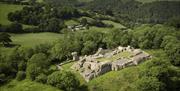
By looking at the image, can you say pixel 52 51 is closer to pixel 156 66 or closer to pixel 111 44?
pixel 111 44

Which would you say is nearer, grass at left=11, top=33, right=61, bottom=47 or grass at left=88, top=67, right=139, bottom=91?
grass at left=88, top=67, right=139, bottom=91

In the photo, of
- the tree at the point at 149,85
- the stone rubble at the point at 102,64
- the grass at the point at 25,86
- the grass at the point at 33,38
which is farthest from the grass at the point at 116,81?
the grass at the point at 33,38

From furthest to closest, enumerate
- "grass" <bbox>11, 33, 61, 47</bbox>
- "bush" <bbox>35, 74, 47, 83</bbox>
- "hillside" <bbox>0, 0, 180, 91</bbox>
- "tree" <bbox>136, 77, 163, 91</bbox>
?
"grass" <bbox>11, 33, 61, 47</bbox>, "bush" <bbox>35, 74, 47, 83</bbox>, "hillside" <bbox>0, 0, 180, 91</bbox>, "tree" <bbox>136, 77, 163, 91</bbox>

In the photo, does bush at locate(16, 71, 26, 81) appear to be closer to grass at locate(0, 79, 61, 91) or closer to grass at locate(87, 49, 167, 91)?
grass at locate(0, 79, 61, 91)

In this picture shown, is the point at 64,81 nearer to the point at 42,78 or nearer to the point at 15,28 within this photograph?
the point at 42,78

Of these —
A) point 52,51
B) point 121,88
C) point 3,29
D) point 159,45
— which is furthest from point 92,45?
point 3,29

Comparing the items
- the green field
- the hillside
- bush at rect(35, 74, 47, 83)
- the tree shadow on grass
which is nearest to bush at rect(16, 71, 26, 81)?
the hillside

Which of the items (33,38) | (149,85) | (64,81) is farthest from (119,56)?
(33,38)
